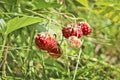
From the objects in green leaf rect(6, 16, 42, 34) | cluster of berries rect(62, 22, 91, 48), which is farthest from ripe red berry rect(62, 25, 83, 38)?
green leaf rect(6, 16, 42, 34)

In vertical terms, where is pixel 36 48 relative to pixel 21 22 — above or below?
below

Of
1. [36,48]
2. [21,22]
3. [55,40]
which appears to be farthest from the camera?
[36,48]

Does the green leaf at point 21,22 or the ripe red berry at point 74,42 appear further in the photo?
the ripe red berry at point 74,42

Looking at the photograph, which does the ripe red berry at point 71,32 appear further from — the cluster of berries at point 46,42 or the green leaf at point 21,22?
the green leaf at point 21,22

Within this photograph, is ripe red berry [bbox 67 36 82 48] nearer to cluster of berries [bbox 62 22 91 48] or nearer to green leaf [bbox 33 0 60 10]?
cluster of berries [bbox 62 22 91 48]

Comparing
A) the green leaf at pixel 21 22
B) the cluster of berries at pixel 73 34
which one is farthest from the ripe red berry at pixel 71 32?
the green leaf at pixel 21 22

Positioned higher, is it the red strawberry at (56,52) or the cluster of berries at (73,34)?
the cluster of berries at (73,34)

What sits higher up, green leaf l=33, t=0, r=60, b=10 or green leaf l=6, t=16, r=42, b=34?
green leaf l=33, t=0, r=60, b=10

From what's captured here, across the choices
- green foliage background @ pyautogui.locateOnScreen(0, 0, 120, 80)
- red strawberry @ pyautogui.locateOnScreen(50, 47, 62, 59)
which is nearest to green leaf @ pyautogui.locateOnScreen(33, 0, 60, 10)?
green foliage background @ pyautogui.locateOnScreen(0, 0, 120, 80)

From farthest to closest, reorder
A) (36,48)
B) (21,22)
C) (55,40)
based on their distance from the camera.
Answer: (36,48)
(55,40)
(21,22)

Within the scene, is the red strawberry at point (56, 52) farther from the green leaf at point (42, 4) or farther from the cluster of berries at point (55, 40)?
the green leaf at point (42, 4)

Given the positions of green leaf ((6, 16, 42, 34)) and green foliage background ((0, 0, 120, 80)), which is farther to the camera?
green foliage background ((0, 0, 120, 80))

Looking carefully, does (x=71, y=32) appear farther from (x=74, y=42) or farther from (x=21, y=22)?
(x=21, y=22)

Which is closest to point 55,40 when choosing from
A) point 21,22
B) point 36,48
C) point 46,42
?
point 46,42
